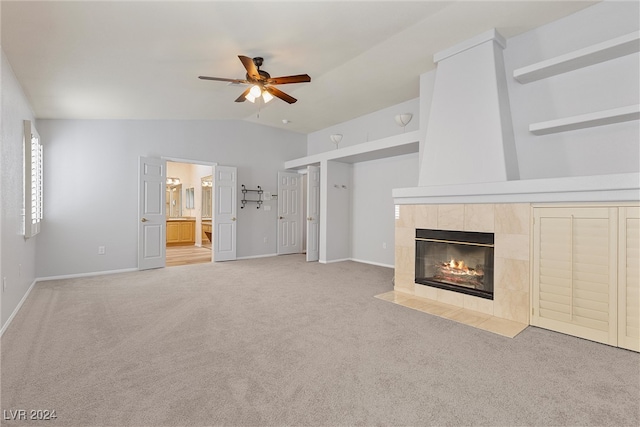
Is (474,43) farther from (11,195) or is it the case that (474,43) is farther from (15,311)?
(15,311)

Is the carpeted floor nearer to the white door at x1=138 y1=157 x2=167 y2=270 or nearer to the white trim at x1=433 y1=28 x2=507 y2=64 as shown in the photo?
the white door at x1=138 y1=157 x2=167 y2=270

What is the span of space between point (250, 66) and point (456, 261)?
124 inches

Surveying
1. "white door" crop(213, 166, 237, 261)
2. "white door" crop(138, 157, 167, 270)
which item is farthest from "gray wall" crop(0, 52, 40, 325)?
"white door" crop(213, 166, 237, 261)

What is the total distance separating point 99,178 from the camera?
533 centimetres

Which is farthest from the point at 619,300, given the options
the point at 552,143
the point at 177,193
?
the point at 177,193

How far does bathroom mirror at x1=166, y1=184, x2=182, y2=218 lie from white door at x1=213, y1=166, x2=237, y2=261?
451 centimetres

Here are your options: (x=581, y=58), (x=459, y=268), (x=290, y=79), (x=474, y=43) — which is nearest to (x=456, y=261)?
(x=459, y=268)

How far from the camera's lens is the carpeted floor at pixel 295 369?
166cm

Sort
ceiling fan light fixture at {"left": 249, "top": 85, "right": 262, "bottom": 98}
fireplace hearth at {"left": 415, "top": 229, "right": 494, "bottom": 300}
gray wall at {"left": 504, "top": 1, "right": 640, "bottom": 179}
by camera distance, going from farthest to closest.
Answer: ceiling fan light fixture at {"left": 249, "top": 85, "right": 262, "bottom": 98} → fireplace hearth at {"left": 415, "top": 229, "right": 494, "bottom": 300} → gray wall at {"left": 504, "top": 1, "right": 640, "bottom": 179}

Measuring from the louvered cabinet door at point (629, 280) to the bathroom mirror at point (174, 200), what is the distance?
1057 centimetres

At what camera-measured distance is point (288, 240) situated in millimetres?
7770

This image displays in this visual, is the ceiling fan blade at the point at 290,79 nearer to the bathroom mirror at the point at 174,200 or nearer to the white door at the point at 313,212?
the white door at the point at 313,212

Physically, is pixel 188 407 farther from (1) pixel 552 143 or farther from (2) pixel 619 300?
(1) pixel 552 143

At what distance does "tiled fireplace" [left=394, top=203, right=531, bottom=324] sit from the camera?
302 centimetres
